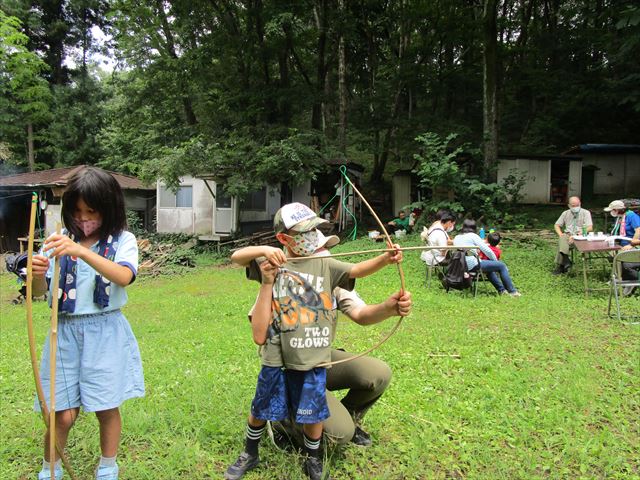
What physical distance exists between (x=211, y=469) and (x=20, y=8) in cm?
2559

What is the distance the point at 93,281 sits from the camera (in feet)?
7.21

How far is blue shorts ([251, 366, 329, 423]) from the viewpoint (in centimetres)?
232

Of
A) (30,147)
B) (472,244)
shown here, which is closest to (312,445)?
(472,244)

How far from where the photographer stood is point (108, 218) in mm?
2227

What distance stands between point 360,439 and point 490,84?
14.7m

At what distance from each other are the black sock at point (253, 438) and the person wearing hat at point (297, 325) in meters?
0.02

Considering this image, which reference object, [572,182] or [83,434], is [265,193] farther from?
[83,434]

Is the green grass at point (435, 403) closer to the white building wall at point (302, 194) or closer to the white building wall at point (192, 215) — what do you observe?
the white building wall at point (192, 215)

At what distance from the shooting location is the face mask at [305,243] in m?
2.41

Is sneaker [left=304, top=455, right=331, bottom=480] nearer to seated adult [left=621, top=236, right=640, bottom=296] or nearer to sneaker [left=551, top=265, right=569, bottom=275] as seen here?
seated adult [left=621, top=236, right=640, bottom=296]

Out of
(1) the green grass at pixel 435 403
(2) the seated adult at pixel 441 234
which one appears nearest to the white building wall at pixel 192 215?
(1) the green grass at pixel 435 403

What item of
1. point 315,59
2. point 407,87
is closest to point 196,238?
point 315,59

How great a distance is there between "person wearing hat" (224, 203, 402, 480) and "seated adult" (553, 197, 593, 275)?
731 cm

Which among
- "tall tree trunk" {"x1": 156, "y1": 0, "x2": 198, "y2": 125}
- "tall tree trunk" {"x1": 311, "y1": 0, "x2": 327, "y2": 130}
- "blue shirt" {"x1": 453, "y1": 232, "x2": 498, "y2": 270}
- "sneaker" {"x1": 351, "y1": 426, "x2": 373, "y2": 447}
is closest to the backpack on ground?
"blue shirt" {"x1": 453, "y1": 232, "x2": 498, "y2": 270}
